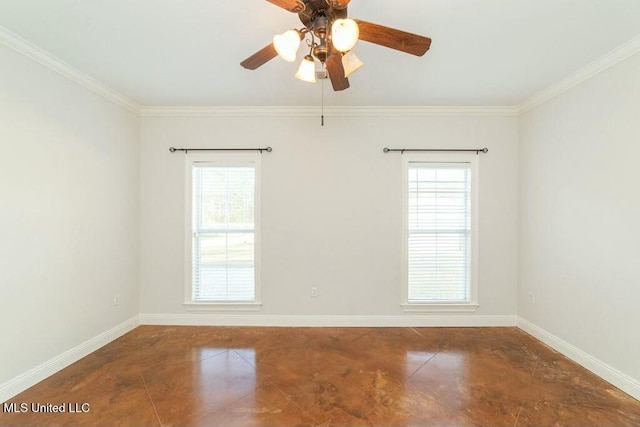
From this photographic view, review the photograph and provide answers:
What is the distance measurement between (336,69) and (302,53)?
784mm

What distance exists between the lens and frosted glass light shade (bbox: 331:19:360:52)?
122 cm

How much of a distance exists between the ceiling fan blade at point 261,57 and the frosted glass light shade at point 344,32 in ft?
1.39

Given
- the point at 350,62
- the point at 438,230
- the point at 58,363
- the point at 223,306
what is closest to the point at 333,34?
the point at 350,62

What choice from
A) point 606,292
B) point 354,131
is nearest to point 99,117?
point 354,131

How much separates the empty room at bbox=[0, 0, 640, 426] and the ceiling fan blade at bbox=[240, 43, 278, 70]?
2 centimetres

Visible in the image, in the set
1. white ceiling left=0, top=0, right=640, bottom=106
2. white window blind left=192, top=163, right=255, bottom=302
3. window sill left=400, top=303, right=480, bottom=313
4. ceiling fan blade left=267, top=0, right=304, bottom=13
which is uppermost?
white ceiling left=0, top=0, right=640, bottom=106

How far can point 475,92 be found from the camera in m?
2.82

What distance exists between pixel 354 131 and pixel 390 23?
1.48m

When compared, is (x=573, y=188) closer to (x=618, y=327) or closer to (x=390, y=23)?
(x=618, y=327)

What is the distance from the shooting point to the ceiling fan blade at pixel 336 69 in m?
1.47

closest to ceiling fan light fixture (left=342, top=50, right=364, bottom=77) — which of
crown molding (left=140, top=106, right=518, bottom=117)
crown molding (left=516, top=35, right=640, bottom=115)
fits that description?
crown molding (left=140, top=106, right=518, bottom=117)

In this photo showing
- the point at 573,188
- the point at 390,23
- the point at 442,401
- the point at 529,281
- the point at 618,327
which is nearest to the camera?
the point at 390,23

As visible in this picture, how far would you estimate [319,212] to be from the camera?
326cm

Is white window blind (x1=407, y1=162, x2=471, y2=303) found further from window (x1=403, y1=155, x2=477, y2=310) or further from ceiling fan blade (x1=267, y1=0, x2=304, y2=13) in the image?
ceiling fan blade (x1=267, y1=0, x2=304, y2=13)
